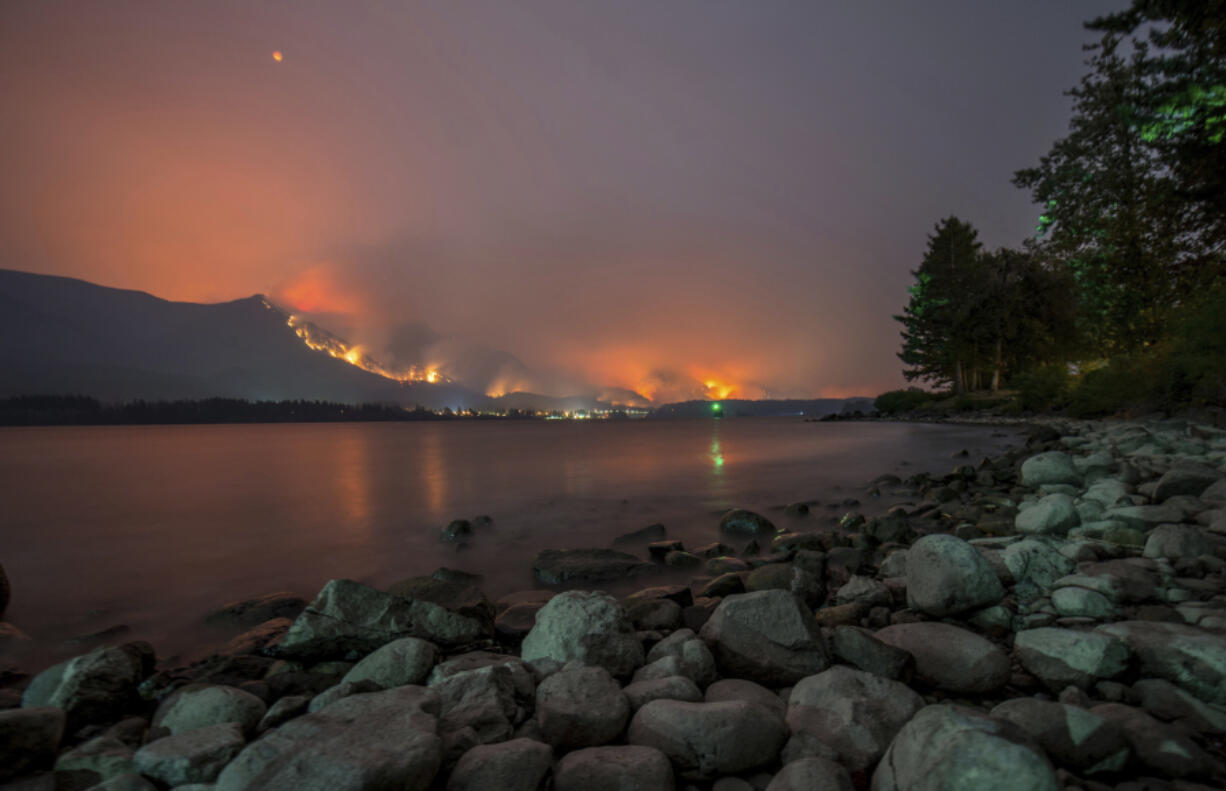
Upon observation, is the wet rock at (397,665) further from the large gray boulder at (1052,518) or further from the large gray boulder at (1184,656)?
the large gray boulder at (1052,518)

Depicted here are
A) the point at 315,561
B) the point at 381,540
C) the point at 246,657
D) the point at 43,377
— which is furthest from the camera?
the point at 43,377

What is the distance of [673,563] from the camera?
749cm

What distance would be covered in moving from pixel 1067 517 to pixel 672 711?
623 cm


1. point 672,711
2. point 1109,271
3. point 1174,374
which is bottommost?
point 672,711

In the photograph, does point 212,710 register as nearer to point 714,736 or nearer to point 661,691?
point 661,691

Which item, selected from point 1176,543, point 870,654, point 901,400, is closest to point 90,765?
point 870,654

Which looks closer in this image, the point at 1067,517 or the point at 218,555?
the point at 1067,517

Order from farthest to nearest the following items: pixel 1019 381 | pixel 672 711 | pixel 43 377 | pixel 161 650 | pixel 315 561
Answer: pixel 43 377
pixel 1019 381
pixel 315 561
pixel 161 650
pixel 672 711

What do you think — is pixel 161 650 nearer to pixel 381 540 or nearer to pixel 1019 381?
pixel 381 540

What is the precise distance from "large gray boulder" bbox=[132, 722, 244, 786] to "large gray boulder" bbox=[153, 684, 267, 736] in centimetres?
48

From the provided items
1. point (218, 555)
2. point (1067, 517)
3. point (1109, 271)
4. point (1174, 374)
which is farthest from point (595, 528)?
point (1174, 374)

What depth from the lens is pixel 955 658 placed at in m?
3.33

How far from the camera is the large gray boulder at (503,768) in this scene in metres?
2.25

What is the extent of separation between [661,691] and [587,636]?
80cm
